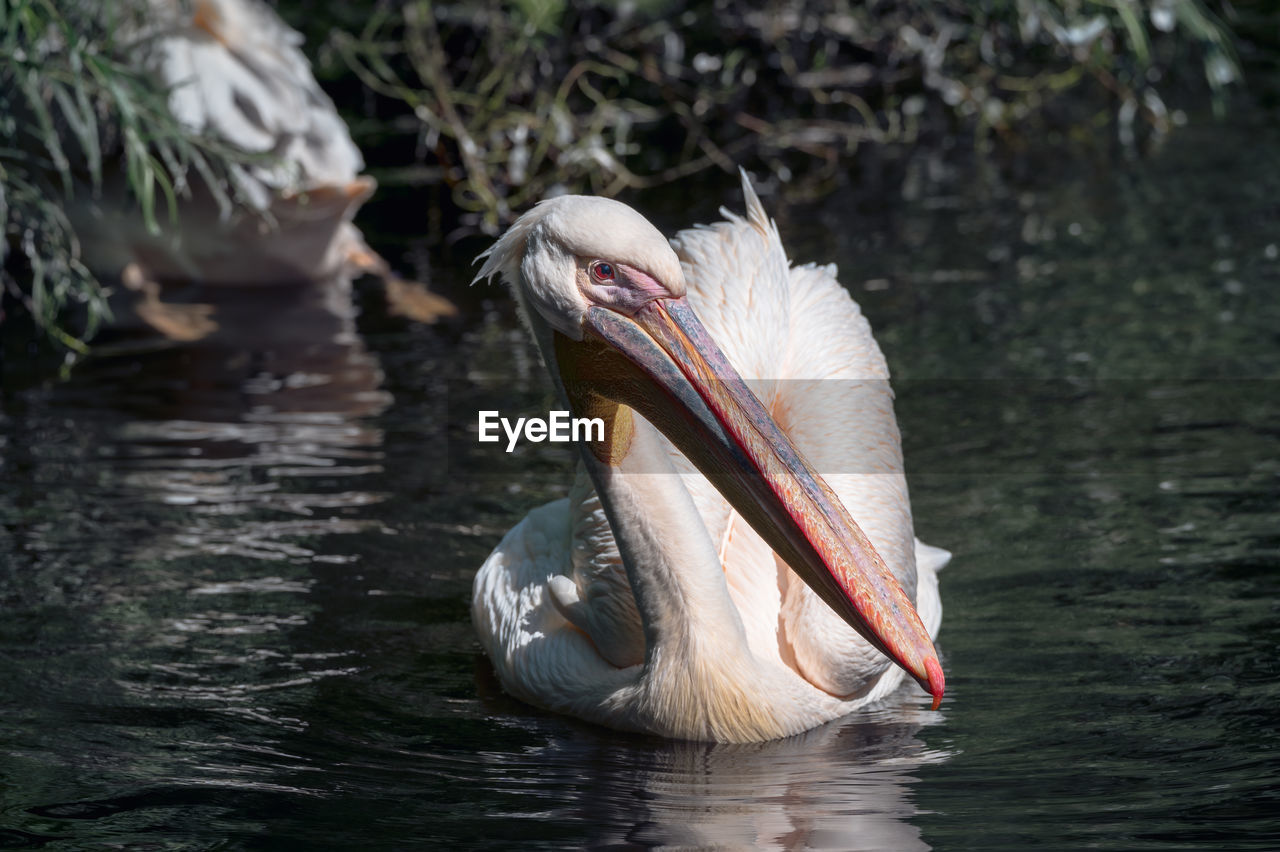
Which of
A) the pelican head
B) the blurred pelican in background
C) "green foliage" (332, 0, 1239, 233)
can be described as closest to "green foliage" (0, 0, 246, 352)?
the blurred pelican in background

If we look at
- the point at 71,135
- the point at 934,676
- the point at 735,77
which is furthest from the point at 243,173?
the point at 934,676

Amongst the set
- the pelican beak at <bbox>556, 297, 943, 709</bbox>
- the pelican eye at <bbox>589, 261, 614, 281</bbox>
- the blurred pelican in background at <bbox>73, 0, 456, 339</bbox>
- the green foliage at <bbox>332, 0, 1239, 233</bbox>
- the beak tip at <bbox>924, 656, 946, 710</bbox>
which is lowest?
the beak tip at <bbox>924, 656, 946, 710</bbox>

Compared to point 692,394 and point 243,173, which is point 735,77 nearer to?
point 243,173

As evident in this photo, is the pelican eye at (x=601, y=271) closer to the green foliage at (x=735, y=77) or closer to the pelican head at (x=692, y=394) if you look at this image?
the pelican head at (x=692, y=394)

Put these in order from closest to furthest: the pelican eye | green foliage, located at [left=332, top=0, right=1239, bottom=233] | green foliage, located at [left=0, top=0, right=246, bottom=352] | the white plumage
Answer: the pelican eye → green foliage, located at [left=0, top=0, right=246, bottom=352] → the white plumage → green foliage, located at [left=332, top=0, right=1239, bottom=233]

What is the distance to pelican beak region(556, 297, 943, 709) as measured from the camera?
2.71 meters

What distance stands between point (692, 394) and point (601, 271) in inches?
9.9

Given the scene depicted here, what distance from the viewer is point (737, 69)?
7.88 meters

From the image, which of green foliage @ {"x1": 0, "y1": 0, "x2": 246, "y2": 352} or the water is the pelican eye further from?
green foliage @ {"x1": 0, "y1": 0, "x2": 246, "y2": 352}

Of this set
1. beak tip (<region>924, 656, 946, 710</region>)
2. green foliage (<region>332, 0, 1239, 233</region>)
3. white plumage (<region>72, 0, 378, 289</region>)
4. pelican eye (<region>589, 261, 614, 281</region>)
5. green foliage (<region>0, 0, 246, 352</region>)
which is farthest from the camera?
green foliage (<region>332, 0, 1239, 233</region>)

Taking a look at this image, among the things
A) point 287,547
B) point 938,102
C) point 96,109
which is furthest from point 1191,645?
point 938,102

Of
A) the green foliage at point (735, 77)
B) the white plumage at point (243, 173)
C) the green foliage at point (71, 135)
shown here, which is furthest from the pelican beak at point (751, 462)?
the green foliage at point (735, 77)

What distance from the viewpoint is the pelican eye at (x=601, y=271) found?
110 inches

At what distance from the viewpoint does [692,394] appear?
2779 mm
